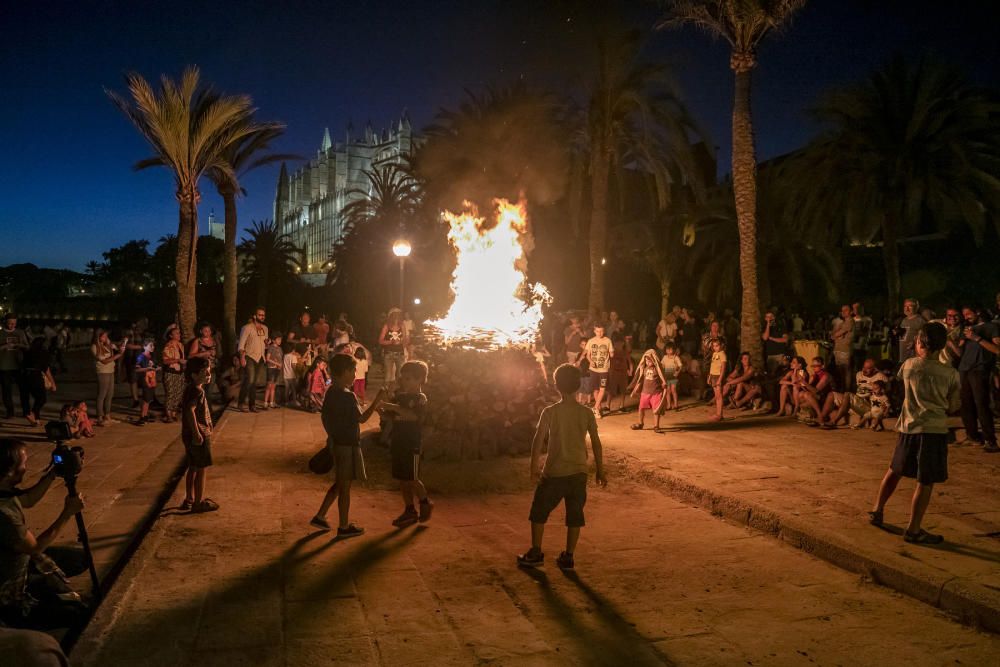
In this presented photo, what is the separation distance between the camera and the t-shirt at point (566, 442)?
547cm

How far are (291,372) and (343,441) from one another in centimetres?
881

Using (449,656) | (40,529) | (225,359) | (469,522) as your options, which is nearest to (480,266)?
(225,359)

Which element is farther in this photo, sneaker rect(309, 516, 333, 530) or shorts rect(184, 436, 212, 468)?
shorts rect(184, 436, 212, 468)

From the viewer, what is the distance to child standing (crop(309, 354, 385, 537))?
6250 mm

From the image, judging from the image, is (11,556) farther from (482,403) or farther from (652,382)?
(652,382)

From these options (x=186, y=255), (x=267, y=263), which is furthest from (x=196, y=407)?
(x=267, y=263)

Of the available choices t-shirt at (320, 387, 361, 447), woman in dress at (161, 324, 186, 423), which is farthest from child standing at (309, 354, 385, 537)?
woman in dress at (161, 324, 186, 423)

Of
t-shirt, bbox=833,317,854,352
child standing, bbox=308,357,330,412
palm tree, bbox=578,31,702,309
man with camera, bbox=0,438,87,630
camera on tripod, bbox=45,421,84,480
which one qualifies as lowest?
man with camera, bbox=0,438,87,630

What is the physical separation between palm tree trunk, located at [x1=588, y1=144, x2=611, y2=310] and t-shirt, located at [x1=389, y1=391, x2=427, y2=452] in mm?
12279

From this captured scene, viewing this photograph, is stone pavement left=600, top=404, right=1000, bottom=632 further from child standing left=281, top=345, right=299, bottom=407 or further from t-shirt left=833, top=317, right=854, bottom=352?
child standing left=281, top=345, right=299, bottom=407

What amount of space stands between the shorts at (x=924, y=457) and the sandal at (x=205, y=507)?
6.03 meters

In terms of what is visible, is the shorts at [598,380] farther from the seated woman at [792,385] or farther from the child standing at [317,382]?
the child standing at [317,382]

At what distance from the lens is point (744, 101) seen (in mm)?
14430

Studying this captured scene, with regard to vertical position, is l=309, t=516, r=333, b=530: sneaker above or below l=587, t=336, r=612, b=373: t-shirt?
below
